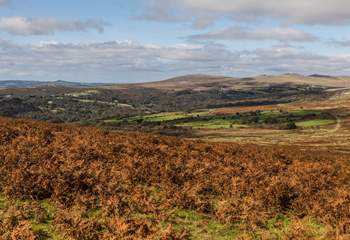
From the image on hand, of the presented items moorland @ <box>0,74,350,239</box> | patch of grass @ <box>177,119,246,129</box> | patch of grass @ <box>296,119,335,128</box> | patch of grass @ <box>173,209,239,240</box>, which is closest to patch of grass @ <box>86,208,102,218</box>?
moorland @ <box>0,74,350,239</box>

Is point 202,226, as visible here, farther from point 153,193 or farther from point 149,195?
point 153,193

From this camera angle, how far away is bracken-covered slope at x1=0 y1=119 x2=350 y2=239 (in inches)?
455

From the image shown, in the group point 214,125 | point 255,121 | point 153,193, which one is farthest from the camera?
point 255,121

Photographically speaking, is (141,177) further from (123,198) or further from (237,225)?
(237,225)

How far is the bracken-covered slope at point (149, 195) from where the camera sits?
37.9ft

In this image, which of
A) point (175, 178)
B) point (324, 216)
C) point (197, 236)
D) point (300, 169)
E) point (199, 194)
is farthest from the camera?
point (300, 169)

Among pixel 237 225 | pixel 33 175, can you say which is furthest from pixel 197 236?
pixel 33 175

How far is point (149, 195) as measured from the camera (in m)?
14.2

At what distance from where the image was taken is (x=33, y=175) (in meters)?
14.0

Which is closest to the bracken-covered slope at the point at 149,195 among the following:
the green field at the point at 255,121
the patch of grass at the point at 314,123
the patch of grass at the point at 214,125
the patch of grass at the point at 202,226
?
the patch of grass at the point at 202,226

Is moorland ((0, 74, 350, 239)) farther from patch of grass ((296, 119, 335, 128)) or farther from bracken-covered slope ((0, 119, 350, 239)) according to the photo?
patch of grass ((296, 119, 335, 128))

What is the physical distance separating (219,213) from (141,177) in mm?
3932

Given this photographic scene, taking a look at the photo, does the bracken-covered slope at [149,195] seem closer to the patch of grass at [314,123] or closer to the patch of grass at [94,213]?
the patch of grass at [94,213]

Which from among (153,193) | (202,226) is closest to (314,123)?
(153,193)
